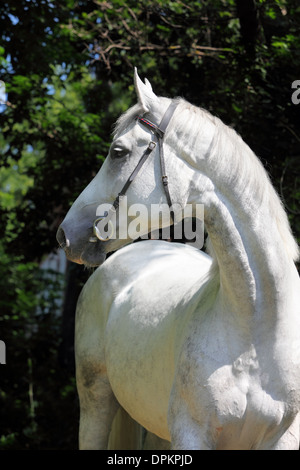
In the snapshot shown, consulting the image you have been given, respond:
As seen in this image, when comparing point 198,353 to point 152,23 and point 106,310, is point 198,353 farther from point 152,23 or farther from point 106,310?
point 152,23

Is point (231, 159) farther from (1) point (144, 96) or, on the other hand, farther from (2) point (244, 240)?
(1) point (144, 96)

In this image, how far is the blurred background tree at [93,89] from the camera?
539 cm

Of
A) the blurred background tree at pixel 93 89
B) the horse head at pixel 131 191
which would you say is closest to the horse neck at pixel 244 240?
the horse head at pixel 131 191

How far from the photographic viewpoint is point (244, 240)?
258 cm

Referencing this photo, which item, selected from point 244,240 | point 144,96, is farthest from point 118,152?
point 244,240

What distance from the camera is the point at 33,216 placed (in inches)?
273

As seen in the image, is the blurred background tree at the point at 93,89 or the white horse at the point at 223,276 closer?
the white horse at the point at 223,276

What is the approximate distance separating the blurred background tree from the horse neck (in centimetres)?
227

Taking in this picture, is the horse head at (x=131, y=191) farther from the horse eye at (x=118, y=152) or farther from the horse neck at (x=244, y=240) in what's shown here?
the horse neck at (x=244, y=240)

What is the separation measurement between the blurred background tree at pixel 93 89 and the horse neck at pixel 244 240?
2.27 m

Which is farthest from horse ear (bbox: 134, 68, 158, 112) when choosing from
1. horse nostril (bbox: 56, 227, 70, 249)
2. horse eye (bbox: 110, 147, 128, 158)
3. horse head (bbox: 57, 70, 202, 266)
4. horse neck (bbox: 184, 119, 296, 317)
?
horse nostril (bbox: 56, 227, 70, 249)

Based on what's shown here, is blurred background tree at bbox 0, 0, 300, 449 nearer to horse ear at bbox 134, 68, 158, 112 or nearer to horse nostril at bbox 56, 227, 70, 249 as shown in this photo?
horse ear at bbox 134, 68, 158, 112
